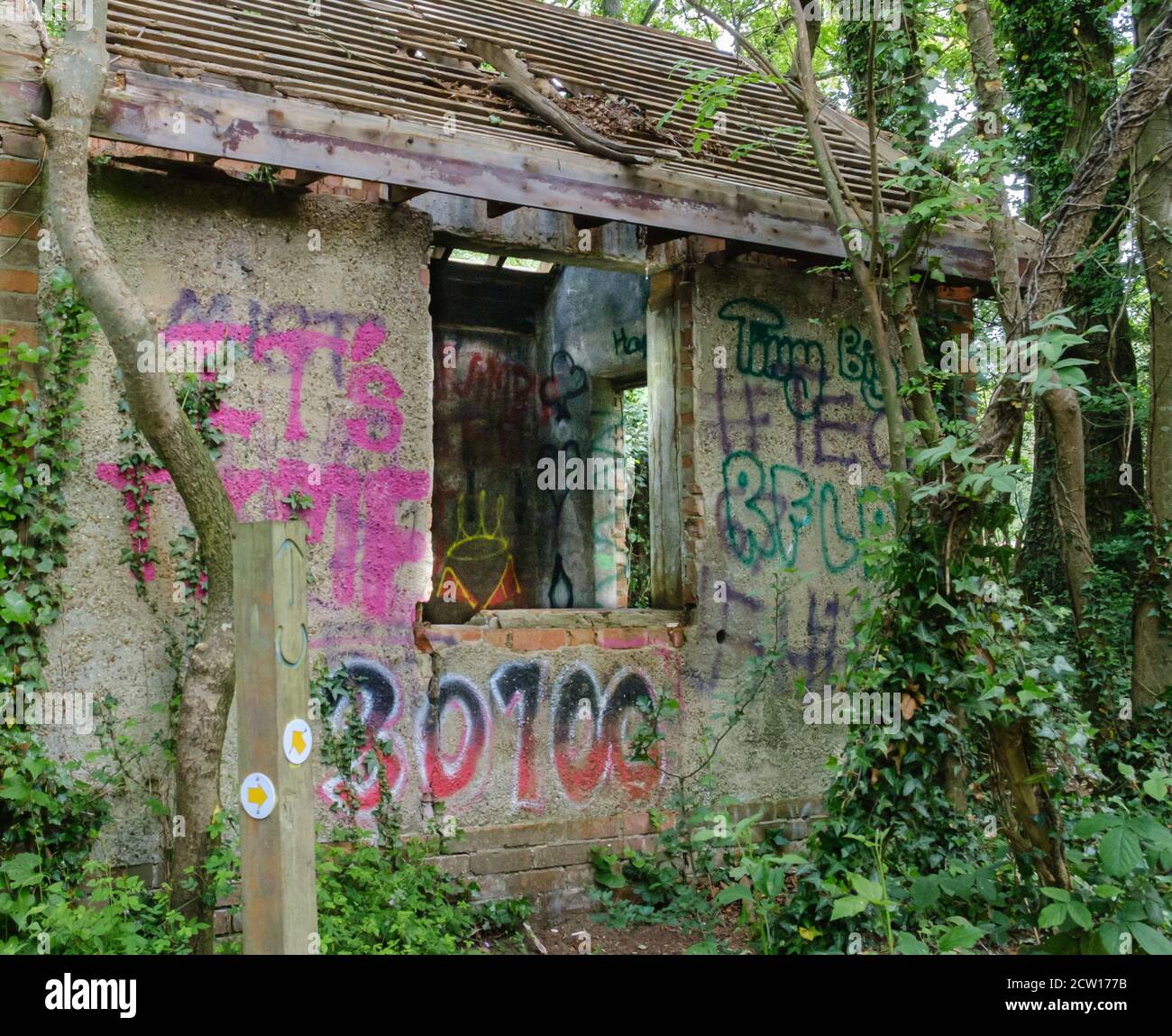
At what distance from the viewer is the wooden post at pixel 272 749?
2.36 meters

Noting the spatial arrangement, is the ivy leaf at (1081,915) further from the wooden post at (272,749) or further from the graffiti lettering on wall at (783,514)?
the graffiti lettering on wall at (783,514)

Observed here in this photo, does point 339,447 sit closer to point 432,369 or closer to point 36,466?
point 432,369

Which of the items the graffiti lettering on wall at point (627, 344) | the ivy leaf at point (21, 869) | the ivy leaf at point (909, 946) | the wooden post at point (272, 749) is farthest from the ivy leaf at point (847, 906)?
the graffiti lettering on wall at point (627, 344)

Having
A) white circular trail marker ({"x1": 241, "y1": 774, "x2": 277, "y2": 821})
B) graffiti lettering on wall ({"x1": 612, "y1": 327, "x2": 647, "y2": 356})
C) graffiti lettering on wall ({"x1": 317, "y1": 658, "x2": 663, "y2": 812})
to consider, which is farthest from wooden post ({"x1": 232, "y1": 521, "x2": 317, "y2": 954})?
graffiti lettering on wall ({"x1": 612, "y1": 327, "x2": 647, "y2": 356})

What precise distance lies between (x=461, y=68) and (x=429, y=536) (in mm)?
2831

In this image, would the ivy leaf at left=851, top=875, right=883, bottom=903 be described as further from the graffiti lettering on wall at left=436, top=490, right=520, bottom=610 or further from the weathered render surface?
the graffiti lettering on wall at left=436, top=490, right=520, bottom=610

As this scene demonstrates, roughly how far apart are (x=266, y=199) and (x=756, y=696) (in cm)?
365

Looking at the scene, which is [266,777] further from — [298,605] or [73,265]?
[73,265]

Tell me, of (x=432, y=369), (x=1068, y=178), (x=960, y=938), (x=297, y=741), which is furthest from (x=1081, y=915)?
(x=1068, y=178)

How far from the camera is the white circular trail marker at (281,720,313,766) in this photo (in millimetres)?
2379

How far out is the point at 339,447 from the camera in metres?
5.13

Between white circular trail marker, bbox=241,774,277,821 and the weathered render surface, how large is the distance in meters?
2.44

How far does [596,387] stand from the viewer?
8.81 m

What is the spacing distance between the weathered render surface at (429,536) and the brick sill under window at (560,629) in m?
0.01
